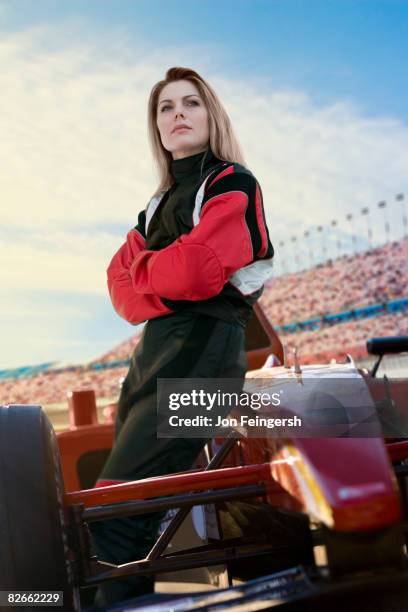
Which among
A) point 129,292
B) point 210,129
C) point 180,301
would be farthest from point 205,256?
point 210,129

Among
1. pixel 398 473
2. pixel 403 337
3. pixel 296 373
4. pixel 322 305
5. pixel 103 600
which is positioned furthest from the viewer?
pixel 322 305

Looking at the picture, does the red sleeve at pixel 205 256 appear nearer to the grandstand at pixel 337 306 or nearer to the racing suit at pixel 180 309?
the racing suit at pixel 180 309

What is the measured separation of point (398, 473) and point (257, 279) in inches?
29.8

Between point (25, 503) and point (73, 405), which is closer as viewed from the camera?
point (25, 503)

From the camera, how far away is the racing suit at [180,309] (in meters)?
2.20

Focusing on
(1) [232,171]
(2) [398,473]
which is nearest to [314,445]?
(2) [398,473]

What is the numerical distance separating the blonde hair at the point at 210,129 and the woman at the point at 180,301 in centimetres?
8

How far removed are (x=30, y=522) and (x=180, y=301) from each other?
0.82 meters

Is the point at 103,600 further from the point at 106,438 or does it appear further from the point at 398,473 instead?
the point at 106,438

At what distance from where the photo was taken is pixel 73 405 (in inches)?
188

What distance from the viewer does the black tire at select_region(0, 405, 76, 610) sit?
5.99ft

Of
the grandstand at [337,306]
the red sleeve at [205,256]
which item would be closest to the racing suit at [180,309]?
the red sleeve at [205,256]

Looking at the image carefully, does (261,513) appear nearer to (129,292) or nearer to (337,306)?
(129,292)

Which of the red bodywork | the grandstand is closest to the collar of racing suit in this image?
the red bodywork
